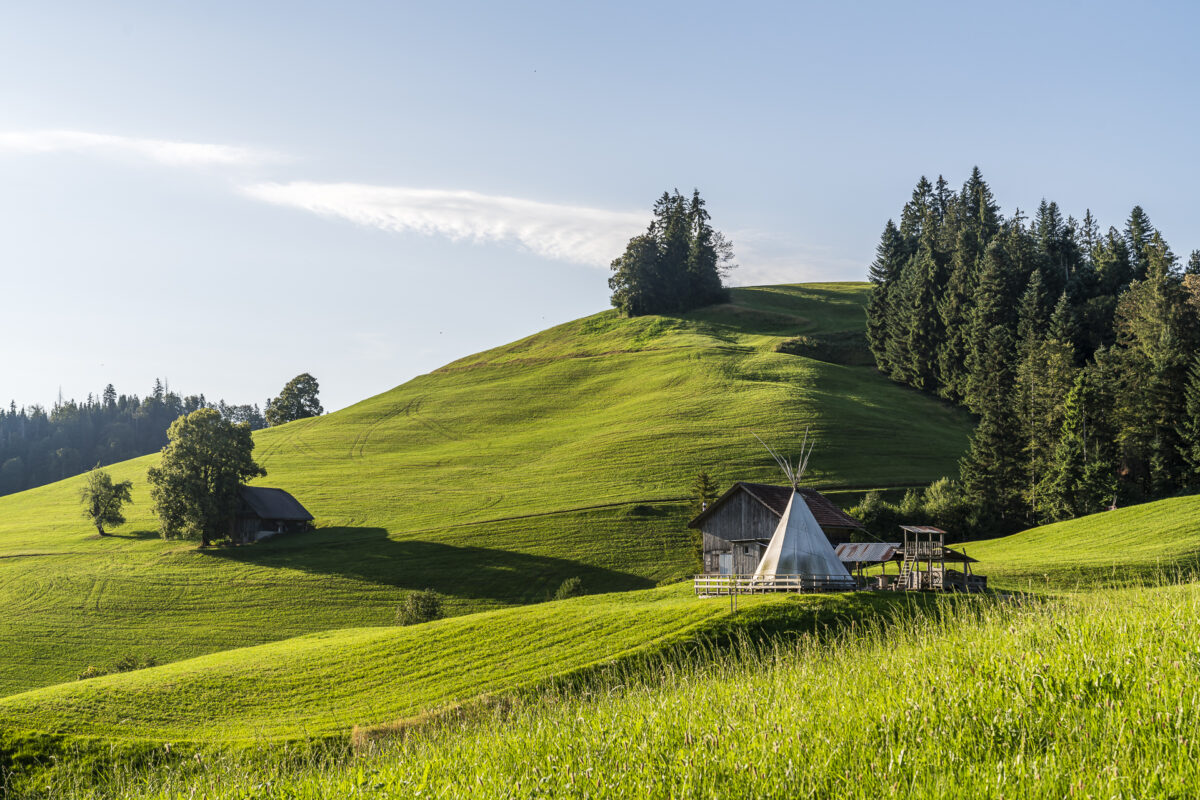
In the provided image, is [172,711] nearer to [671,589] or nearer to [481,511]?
[671,589]

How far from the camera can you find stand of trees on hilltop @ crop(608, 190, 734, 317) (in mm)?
151250

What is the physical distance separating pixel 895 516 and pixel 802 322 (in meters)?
83.7

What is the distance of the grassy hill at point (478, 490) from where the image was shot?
55.8m

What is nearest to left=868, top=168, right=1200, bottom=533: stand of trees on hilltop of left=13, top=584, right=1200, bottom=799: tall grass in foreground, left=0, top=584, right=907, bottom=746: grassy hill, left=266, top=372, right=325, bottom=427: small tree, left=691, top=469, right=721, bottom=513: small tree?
left=691, top=469, right=721, bottom=513: small tree

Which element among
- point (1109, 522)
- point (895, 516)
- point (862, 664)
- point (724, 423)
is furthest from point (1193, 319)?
point (862, 664)

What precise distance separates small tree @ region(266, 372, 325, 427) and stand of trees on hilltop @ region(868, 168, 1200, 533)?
324 feet

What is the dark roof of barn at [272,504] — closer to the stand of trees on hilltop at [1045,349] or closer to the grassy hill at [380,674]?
the grassy hill at [380,674]

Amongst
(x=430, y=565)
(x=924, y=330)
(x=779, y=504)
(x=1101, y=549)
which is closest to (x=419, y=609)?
(x=430, y=565)

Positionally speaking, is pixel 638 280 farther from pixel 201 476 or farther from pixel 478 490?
pixel 201 476

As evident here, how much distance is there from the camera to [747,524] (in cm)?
5294

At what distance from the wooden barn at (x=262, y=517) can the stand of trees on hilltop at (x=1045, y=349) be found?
2283 inches

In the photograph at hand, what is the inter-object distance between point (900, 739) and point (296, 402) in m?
159

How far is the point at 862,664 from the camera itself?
8.91 meters

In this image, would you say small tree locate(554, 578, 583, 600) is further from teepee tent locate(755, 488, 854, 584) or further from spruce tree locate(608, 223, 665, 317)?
spruce tree locate(608, 223, 665, 317)
